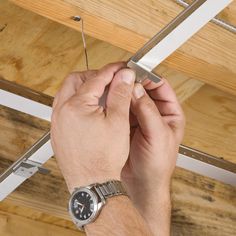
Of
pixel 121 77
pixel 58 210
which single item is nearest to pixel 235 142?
pixel 58 210

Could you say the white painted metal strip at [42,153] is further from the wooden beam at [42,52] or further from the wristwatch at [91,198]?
the wristwatch at [91,198]

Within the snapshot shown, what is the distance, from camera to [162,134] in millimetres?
1467

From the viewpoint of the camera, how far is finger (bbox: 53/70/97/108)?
134 cm

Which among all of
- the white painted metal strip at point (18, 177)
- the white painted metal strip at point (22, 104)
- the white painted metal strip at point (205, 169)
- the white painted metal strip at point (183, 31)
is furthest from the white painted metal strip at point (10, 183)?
the white painted metal strip at point (183, 31)

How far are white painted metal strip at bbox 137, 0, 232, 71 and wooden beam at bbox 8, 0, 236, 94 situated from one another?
110mm

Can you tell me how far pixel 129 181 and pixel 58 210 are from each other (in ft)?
2.06

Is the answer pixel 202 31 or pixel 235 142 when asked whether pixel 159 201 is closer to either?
pixel 202 31

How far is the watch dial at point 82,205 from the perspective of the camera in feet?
4.10

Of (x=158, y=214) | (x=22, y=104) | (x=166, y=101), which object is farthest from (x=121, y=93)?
(x=22, y=104)

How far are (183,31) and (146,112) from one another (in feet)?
0.58

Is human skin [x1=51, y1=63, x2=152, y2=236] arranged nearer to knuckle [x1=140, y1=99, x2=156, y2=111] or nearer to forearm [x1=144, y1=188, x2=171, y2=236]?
knuckle [x1=140, y1=99, x2=156, y2=111]

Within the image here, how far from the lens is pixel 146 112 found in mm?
1407

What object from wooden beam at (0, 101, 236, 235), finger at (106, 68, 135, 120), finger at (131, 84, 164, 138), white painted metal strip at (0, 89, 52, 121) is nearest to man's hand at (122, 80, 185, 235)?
finger at (131, 84, 164, 138)

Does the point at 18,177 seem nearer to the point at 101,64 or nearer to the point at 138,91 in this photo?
the point at 101,64
